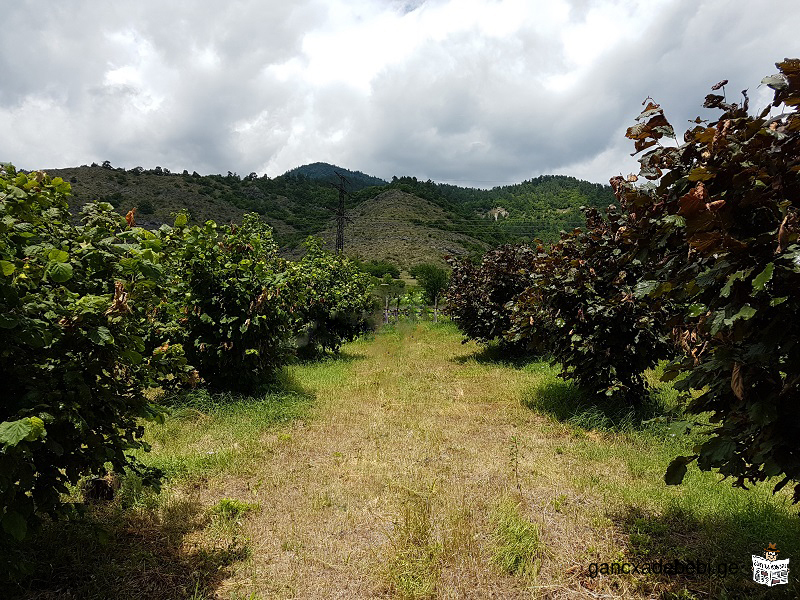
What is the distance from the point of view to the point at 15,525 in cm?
207

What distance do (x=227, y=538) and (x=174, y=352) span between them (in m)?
1.57

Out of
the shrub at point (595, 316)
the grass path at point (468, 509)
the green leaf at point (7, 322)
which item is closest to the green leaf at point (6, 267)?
the green leaf at point (7, 322)

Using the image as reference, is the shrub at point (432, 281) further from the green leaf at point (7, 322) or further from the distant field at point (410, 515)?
the green leaf at point (7, 322)

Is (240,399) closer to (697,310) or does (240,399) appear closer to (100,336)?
(100,336)

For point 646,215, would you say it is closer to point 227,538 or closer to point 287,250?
point 227,538

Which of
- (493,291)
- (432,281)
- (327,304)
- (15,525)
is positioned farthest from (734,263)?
(432,281)

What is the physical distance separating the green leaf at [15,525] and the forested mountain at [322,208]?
43.7 metres

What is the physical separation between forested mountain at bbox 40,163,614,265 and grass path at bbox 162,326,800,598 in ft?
133

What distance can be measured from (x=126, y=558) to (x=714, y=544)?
4298 millimetres

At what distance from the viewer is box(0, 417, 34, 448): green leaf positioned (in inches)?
71.9

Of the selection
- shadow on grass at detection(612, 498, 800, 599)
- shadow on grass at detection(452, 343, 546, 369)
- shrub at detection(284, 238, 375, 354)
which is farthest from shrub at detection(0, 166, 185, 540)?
shadow on grass at detection(452, 343, 546, 369)

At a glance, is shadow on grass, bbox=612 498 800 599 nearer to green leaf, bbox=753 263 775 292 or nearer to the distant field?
the distant field

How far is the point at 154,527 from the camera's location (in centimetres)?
371

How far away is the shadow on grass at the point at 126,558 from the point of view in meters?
2.83
